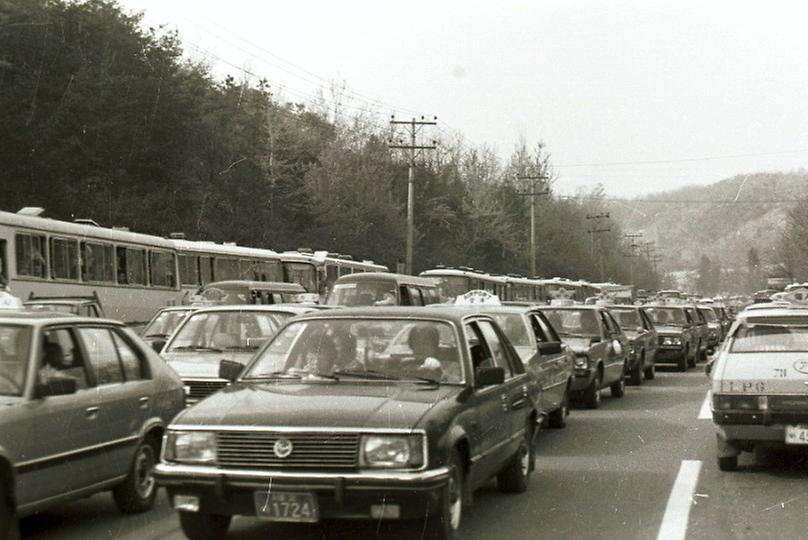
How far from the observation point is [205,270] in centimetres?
3647

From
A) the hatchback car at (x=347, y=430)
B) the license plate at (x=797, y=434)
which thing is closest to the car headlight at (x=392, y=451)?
the hatchback car at (x=347, y=430)

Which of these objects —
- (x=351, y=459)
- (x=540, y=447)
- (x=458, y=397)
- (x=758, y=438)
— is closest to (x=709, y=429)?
(x=540, y=447)

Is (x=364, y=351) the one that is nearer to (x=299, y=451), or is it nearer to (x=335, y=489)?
(x=299, y=451)

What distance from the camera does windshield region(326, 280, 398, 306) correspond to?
29.3 m

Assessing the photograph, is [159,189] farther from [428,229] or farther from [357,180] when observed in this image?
[428,229]

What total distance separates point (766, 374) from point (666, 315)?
20464 mm

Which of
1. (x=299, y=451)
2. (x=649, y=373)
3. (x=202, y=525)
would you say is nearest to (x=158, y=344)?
(x=202, y=525)

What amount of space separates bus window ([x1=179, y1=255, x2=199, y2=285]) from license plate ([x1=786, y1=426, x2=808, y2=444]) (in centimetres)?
2722

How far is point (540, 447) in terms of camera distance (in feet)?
39.6

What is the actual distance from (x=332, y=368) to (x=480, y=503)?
185 cm

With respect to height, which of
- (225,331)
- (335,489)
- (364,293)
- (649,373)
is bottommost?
(649,373)

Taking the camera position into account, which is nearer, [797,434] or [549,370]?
[797,434]

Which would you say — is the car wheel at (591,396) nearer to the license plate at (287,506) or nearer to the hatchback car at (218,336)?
the hatchback car at (218,336)

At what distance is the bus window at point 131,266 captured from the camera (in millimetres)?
30375
